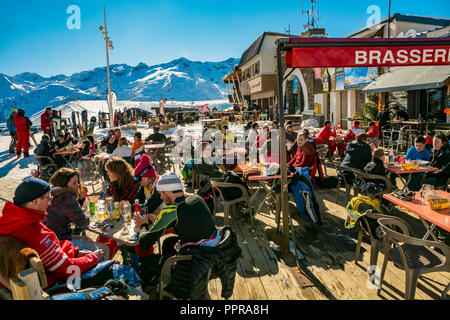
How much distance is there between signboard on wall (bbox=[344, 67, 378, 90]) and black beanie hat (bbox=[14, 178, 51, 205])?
17370 mm

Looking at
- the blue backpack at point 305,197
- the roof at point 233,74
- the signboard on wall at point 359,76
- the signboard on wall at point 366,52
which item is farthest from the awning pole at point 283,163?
the roof at point 233,74

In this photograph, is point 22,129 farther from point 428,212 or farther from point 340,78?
point 340,78

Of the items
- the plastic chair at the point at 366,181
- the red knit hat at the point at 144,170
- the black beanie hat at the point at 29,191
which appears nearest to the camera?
the black beanie hat at the point at 29,191

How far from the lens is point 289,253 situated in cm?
411

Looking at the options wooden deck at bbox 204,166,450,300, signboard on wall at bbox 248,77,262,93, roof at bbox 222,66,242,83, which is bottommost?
wooden deck at bbox 204,166,450,300

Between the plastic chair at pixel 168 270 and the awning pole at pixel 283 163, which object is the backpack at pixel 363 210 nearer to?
the awning pole at pixel 283 163

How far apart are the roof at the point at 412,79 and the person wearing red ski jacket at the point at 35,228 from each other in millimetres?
→ 11775

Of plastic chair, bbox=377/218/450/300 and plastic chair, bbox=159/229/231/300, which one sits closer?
plastic chair, bbox=159/229/231/300

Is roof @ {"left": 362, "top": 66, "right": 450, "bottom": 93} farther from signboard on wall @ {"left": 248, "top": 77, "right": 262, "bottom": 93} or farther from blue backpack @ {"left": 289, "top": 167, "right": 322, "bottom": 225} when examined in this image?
signboard on wall @ {"left": 248, "top": 77, "right": 262, "bottom": 93}

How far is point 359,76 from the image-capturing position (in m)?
17.4

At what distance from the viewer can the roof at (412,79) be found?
9.93 metres

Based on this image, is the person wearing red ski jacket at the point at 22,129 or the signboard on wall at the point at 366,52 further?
the person wearing red ski jacket at the point at 22,129

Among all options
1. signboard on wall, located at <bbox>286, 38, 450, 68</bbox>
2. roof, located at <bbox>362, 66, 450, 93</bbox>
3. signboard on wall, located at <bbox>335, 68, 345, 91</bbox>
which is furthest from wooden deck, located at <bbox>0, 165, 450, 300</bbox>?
signboard on wall, located at <bbox>335, 68, 345, 91</bbox>

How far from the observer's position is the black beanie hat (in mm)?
2317
